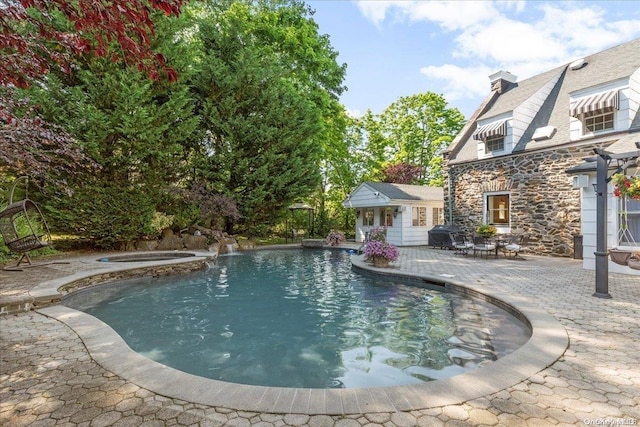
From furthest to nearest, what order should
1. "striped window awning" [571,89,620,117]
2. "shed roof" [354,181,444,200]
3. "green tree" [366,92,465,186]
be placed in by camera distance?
"green tree" [366,92,465,186]
"shed roof" [354,181,444,200]
"striped window awning" [571,89,620,117]

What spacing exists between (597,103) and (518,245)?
5217mm

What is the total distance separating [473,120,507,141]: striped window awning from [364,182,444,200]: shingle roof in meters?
4.35

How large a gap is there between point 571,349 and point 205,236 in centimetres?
1449

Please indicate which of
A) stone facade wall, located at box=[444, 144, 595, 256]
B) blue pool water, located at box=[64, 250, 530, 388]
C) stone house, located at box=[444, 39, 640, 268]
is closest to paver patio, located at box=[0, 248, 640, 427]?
blue pool water, located at box=[64, 250, 530, 388]

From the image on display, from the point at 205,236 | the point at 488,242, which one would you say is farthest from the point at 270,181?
the point at 488,242

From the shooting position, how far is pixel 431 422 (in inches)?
86.8

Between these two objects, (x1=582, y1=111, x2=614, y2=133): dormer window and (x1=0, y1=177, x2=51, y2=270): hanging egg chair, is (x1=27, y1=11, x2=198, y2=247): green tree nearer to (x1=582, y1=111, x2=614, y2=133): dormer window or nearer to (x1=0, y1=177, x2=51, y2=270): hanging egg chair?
(x1=0, y1=177, x2=51, y2=270): hanging egg chair

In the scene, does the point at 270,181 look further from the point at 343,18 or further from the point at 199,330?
the point at 199,330

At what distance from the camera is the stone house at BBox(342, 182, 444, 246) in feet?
54.4

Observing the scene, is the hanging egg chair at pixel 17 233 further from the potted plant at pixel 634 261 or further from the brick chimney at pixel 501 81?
the brick chimney at pixel 501 81

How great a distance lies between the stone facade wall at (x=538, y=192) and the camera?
11297 millimetres

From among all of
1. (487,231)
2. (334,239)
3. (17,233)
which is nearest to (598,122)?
(487,231)

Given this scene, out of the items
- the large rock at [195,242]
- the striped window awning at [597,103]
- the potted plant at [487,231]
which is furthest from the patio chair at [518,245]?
the large rock at [195,242]

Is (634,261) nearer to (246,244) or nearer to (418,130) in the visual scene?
(246,244)
